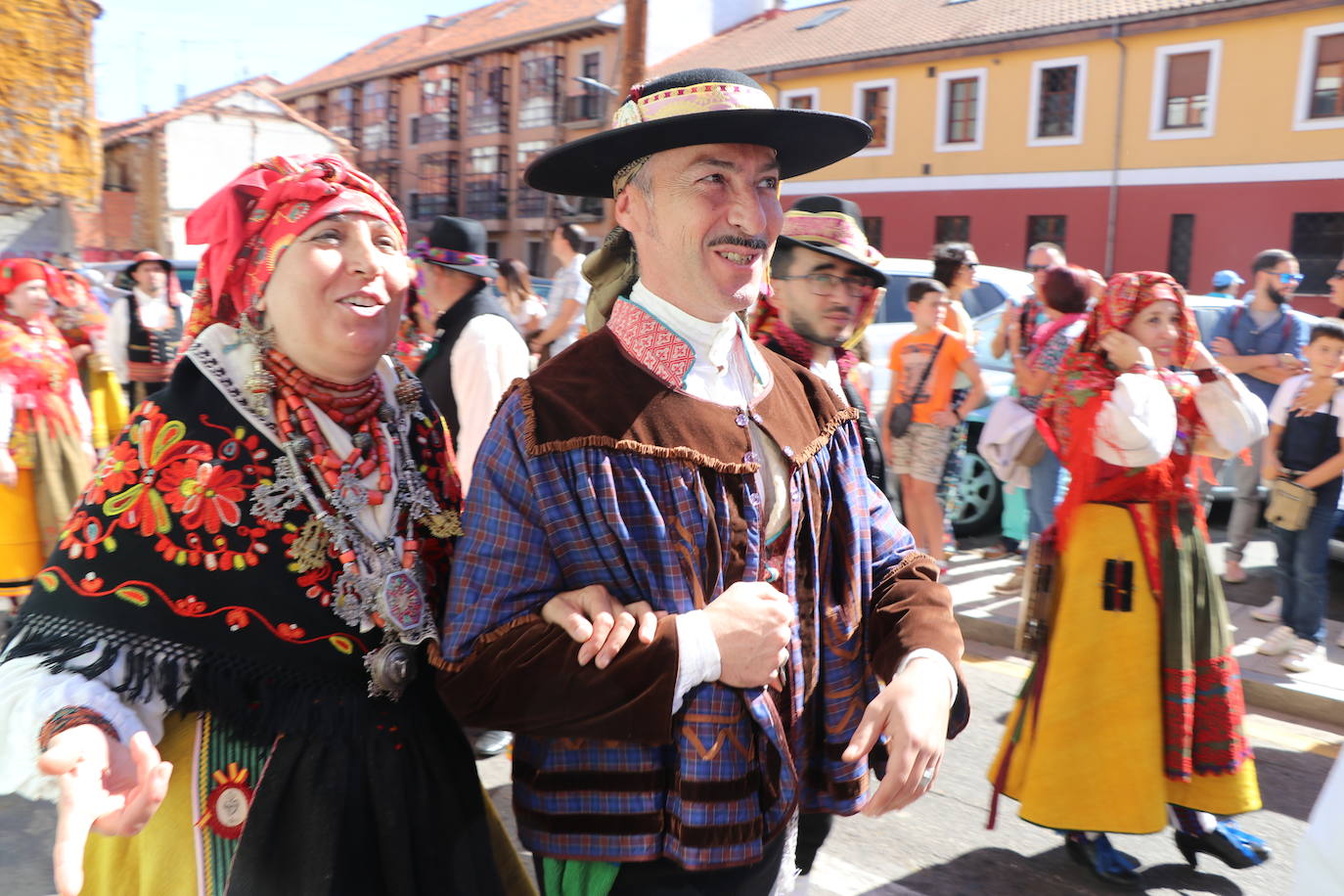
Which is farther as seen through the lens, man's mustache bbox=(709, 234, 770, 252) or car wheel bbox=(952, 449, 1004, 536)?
car wheel bbox=(952, 449, 1004, 536)

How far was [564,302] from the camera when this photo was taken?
24.3ft

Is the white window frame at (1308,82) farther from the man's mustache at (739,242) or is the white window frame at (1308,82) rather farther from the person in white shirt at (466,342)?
the man's mustache at (739,242)

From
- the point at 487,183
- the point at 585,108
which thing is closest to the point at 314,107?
the point at 487,183

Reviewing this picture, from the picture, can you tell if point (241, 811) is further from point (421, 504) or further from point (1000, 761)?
point (1000, 761)

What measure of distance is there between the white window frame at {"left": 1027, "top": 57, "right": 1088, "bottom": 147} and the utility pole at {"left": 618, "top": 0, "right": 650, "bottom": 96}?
1801 centimetres

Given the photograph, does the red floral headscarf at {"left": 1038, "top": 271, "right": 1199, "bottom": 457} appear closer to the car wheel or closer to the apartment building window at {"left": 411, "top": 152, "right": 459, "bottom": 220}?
the car wheel

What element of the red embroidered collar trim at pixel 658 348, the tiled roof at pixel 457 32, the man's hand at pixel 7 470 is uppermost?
the tiled roof at pixel 457 32

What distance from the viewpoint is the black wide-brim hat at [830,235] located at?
3.68 m

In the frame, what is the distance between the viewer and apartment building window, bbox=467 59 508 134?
4025 centimetres

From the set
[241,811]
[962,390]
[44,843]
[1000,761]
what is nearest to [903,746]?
[241,811]

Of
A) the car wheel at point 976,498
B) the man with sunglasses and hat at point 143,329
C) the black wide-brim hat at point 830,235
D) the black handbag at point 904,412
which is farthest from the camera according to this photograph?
the man with sunglasses and hat at point 143,329

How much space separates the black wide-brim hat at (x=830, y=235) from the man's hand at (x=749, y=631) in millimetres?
2262

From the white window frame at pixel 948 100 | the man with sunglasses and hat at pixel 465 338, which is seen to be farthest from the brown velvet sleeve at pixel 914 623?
the white window frame at pixel 948 100

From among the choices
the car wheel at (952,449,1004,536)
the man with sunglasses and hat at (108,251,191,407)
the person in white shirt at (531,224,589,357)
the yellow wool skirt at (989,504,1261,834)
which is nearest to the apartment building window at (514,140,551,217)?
the man with sunglasses and hat at (108,251,191,407)
